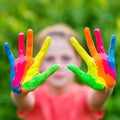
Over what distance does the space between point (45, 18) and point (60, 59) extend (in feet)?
5.82

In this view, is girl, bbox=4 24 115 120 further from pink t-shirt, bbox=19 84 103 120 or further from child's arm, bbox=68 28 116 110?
child's arm, bbox=68 28 116 110

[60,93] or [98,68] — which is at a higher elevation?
[98,68]

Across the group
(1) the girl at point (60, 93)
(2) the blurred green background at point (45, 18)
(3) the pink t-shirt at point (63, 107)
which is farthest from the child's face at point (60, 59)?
(2) the blurred green background at point (45, 18)

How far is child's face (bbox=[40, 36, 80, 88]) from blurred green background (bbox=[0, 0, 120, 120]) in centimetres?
114

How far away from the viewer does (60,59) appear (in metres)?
3.69

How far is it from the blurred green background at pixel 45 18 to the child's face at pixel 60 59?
45.0 inches

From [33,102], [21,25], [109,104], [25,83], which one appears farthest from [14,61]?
[21,25]

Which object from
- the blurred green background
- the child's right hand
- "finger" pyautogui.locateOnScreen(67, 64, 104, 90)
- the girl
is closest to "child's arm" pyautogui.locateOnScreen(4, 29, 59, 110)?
the child's right hand

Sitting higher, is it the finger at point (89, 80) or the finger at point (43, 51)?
the finger at point (43, 51)

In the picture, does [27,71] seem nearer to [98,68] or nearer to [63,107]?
[98,68]

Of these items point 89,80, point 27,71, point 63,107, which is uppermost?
point 27,71

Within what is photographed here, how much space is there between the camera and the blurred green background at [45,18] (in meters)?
4.99

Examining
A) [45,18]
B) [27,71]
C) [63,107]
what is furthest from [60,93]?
[45,18]

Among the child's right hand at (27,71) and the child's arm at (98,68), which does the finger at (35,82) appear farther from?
the child's arm at (98,68)
